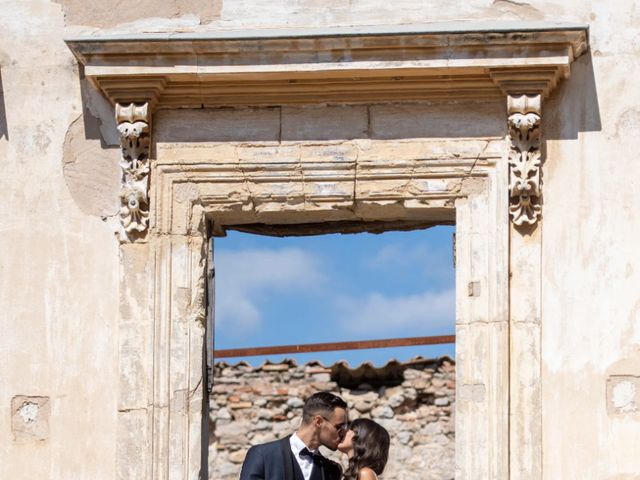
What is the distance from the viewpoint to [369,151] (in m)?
8.91

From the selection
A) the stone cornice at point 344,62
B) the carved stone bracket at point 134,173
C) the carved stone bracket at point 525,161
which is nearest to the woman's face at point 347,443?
the carved stone bracket at point 525,161

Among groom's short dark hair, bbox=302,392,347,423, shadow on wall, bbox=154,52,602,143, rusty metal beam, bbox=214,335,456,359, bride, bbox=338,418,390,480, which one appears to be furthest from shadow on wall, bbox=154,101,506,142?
rusty metal beam, bbox=214,335,456,359

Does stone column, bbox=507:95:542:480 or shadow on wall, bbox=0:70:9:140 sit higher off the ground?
shadow on wall, bbox=0:70:9:140

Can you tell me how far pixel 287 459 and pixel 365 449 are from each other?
0.40 m

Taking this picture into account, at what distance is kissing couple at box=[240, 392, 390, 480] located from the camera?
8.18 metres

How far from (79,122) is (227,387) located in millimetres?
7842

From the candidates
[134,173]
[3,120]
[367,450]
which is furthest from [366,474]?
[3,120]

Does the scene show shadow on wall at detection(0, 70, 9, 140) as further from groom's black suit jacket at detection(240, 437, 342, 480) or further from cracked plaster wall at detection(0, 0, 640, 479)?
groom's black suit jacket at detection(240, 437, 342, 480)

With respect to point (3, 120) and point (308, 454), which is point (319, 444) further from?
point (3, 120)

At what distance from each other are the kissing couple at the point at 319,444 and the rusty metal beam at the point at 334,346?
24.8ft

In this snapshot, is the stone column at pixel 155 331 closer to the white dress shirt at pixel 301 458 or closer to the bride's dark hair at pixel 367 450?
the white dress shirt at pixel 301 458

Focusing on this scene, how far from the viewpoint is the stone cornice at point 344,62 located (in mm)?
8602

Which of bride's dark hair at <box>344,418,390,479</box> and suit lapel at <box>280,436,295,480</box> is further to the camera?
suit lapel at <box>280,436,295,480</box>

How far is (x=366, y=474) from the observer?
26.5 feet
